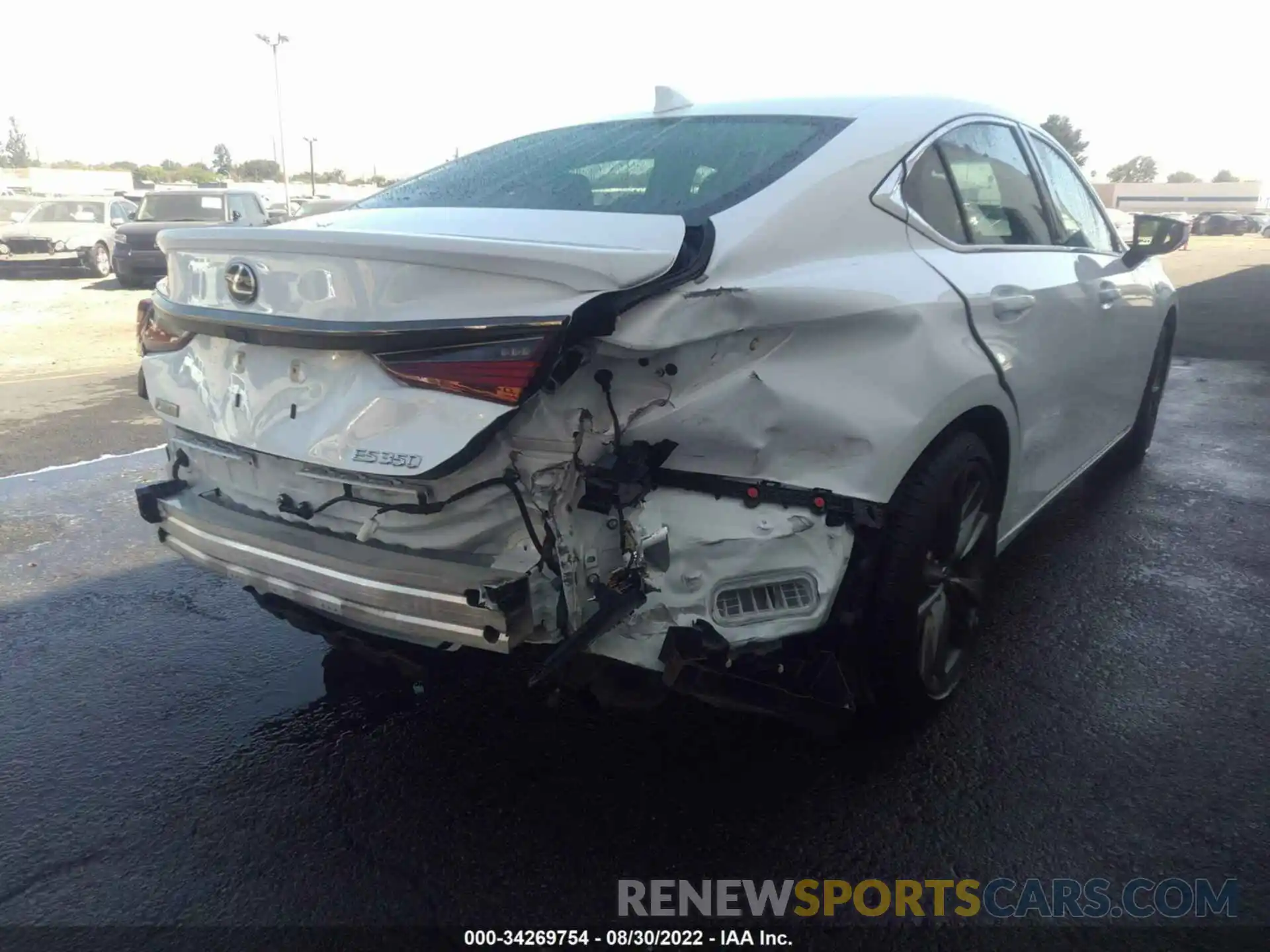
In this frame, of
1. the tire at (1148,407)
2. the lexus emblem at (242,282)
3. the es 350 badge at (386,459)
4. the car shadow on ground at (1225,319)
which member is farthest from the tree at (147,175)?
the es 350 badge at (386,459)

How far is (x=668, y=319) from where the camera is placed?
215 centimetres

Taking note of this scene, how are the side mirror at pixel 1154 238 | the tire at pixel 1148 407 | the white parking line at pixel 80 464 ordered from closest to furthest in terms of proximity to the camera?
the side mirror at pixel 1154 238, the tire at pixel 1148 407, the white parking line at pixel 80 464

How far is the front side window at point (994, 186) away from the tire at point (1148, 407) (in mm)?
2010

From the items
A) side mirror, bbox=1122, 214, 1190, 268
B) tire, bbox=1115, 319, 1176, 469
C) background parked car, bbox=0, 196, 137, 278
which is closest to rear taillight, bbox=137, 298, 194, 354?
side mirror, bbox=1122, 214, 1190, 268

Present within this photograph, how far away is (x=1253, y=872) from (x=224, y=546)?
2752mm

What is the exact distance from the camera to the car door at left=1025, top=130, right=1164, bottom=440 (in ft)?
12.6

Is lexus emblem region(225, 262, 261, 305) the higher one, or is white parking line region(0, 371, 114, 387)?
lexus emblem region(225, 262, 261, 305)

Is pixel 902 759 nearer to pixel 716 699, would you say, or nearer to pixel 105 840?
pixel 716 699

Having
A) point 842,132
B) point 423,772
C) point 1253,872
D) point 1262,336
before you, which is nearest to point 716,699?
point 423,772

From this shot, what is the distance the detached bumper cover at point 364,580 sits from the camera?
2221 mm

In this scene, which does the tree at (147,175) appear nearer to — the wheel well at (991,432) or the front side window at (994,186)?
the front side window at (994,186)

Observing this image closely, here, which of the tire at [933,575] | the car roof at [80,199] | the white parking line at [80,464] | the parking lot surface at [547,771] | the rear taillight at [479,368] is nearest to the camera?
the rear taillight at [479,368]

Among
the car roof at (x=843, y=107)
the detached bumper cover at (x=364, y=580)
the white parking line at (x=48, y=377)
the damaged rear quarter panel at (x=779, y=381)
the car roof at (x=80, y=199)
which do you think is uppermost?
the car roof at (x=80, y=199)

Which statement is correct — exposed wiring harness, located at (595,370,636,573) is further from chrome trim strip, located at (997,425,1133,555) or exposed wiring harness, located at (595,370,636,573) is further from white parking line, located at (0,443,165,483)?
white parking line, located at (0,443,165,483)
